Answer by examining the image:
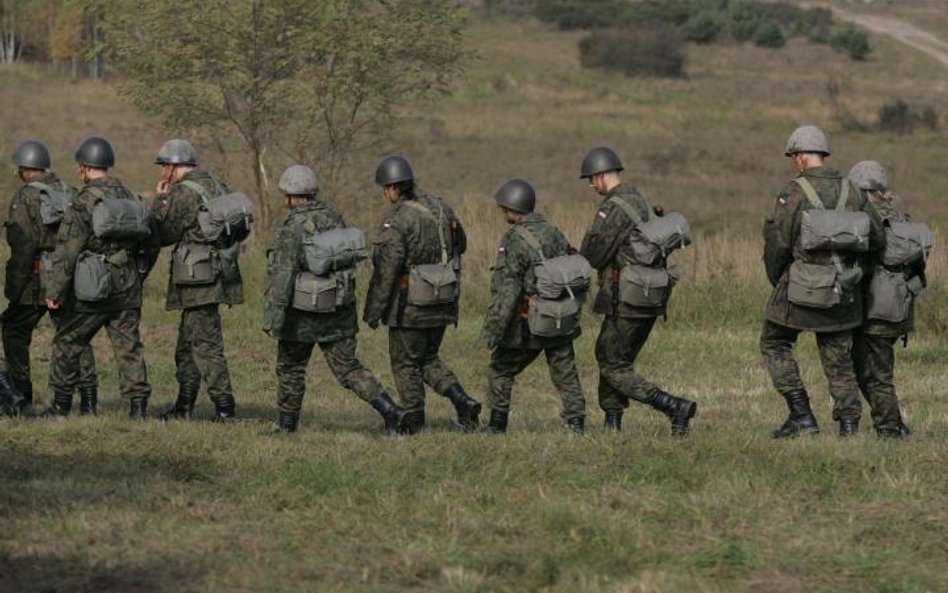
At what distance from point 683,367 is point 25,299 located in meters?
6.84

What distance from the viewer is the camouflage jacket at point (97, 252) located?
11328mm

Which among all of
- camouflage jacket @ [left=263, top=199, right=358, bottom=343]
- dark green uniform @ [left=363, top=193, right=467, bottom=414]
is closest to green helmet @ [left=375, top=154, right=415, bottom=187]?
dark green uniform @ [left=363, top=193, right=467, bottom=414]

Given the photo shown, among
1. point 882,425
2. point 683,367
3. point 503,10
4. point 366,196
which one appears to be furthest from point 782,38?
point 882,425

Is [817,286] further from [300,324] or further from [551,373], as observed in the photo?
[300,324]

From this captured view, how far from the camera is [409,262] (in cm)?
1116

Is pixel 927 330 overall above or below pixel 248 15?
below

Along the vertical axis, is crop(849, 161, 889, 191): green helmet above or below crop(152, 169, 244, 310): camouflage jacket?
above

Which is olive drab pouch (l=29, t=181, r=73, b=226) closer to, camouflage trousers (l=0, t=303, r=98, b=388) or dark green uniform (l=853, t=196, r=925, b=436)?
camouflage trousers (l=0, t=303, r=98, b=388)

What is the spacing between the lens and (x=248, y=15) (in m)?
23.2

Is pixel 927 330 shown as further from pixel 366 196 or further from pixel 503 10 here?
pixel 503 10

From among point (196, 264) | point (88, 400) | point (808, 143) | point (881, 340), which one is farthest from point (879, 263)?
point (88, 400)

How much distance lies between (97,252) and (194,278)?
649 millimetres

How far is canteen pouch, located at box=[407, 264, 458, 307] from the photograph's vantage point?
11094mm

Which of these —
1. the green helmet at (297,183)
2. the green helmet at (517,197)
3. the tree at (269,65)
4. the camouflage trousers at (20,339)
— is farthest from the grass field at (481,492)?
the tree at (269,65)
